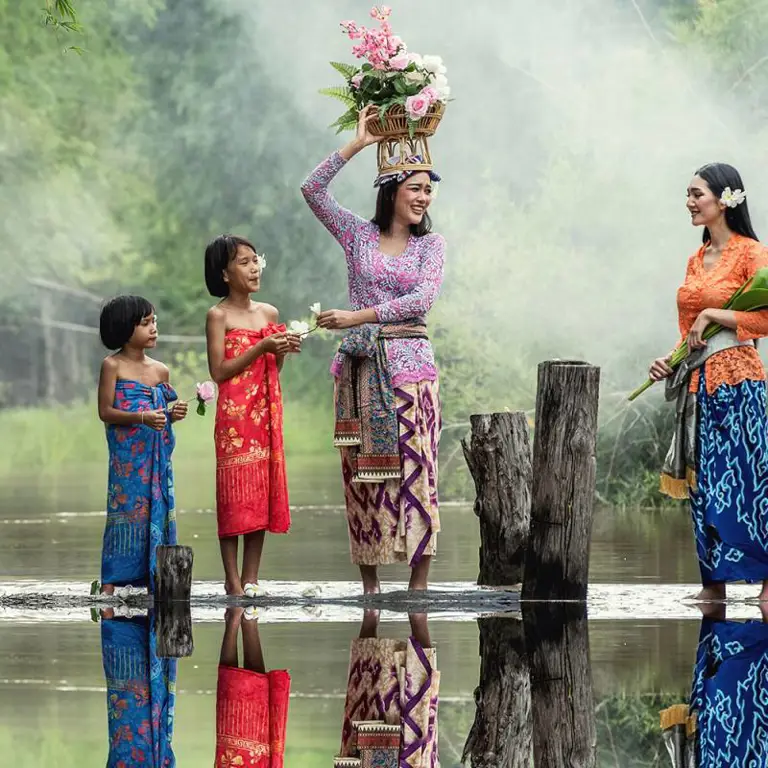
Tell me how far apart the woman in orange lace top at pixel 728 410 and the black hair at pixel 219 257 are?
65.4 inches

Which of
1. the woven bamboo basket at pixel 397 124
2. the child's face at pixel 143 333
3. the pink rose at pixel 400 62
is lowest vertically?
the child's face at pixel 143 333

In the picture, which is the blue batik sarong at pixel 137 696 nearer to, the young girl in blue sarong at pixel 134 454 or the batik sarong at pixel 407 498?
the young girl in blue sarong at pixel 134 454

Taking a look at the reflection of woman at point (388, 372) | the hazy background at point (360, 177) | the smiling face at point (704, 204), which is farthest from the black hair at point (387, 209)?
the hazy background at point (360, 177)

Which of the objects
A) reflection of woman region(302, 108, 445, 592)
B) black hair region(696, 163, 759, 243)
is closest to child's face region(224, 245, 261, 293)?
reflection of woman region(302, 108, 445, 592)

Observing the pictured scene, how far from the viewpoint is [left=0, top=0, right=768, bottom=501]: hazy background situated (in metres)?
21.1

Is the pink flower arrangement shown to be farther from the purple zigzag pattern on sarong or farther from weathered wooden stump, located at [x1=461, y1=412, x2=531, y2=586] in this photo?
weathered wooden stump, located at [x1=461, y1=412, x2=531, y2=586]

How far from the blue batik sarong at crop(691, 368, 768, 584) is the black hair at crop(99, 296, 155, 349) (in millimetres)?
2191

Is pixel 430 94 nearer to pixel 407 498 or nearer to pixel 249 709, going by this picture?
pixel 407 498

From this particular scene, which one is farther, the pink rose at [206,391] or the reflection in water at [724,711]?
the pink rose at [206,391]

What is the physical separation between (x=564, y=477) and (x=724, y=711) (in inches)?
96.3

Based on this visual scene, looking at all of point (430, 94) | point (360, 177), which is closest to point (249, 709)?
point (430, 94)

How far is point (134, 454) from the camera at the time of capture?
28.6 ft

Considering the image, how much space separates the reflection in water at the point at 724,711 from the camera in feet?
18.1

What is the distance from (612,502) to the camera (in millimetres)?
19562
